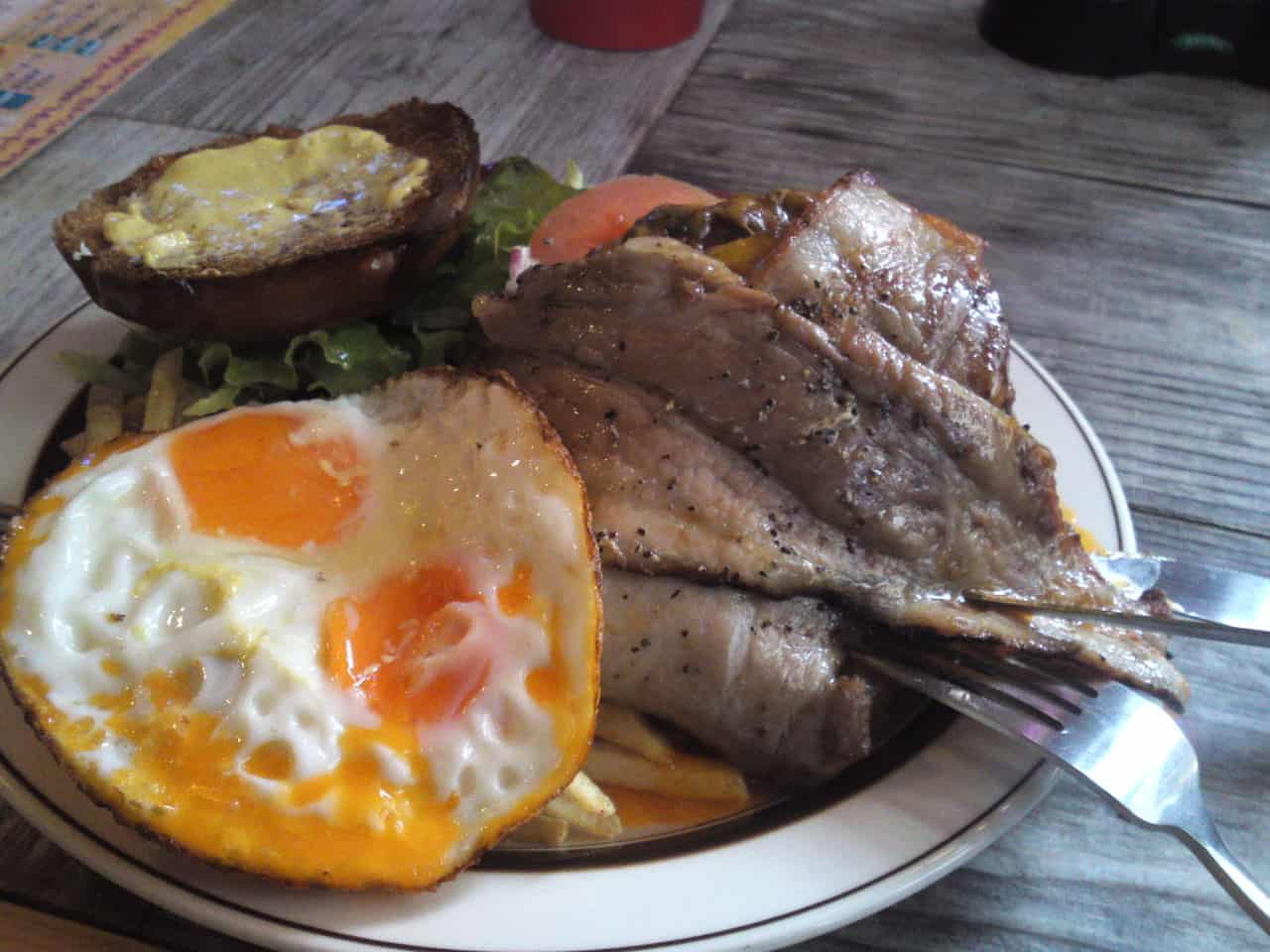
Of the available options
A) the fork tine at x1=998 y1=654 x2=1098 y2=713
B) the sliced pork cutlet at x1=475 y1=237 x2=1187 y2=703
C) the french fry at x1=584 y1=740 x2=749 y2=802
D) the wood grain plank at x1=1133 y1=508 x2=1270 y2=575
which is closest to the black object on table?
the wood grain plank at x1=1133 y1=508 x2=1270 y2=575

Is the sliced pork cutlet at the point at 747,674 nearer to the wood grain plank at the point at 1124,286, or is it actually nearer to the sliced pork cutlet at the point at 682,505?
the sliced pork cutlet at the point at 682,505

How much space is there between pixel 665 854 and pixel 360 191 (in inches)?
64.0

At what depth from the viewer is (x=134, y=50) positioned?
4.35 meters

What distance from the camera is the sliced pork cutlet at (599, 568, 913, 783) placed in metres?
1.65

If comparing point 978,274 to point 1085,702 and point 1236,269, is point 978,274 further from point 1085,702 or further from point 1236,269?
point 1236,269

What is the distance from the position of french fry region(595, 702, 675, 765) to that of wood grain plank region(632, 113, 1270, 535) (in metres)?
1.63

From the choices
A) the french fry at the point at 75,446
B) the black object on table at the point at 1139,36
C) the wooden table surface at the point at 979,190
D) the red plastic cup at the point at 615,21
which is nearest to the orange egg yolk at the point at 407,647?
the wooden table surface at the point at 979,190

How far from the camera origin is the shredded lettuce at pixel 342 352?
87.1 inches

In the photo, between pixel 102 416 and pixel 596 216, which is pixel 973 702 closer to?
pixel 596 216

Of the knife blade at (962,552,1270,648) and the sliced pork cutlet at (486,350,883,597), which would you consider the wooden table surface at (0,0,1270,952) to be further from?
the sliced pork cutlet at (486,350,883,597)

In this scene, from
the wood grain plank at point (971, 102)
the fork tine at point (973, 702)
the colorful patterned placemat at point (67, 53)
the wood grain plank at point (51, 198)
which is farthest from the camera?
the wood grain plank at point (971, 102)

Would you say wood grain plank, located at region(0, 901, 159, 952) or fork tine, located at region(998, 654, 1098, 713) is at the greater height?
fork tine, located at region(998, 654, 1098, 713)

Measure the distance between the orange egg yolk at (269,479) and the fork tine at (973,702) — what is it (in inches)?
36.6

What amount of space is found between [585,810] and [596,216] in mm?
1483
